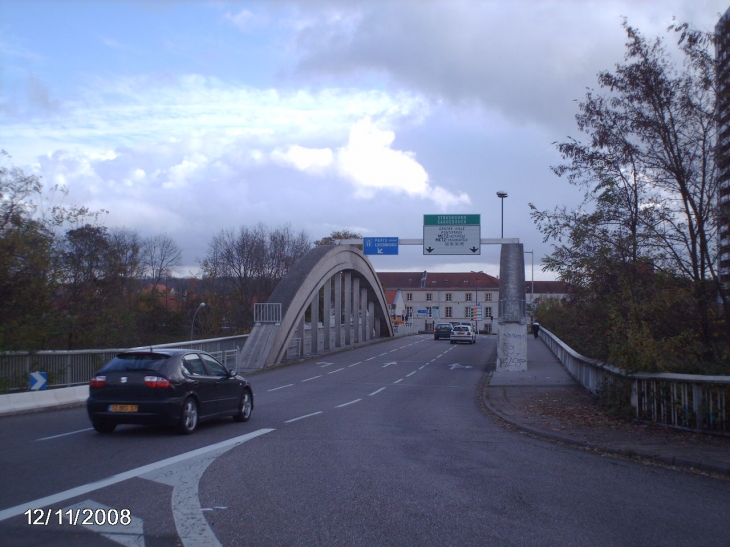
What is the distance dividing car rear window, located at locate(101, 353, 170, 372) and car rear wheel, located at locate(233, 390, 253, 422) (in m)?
2.37

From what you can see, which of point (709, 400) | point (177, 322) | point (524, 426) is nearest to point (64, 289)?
point (524, 426)

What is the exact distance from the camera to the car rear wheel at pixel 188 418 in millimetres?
11133

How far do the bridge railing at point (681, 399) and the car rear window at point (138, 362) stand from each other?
334 inches

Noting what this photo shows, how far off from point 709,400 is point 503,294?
1986cm

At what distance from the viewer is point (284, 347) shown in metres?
34.0

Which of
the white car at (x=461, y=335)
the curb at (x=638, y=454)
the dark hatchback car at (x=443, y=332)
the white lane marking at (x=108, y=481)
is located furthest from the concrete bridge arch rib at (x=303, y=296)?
the white lane marking at (x=108, y=481)

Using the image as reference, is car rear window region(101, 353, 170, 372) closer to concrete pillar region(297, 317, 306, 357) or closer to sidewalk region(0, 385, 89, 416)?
sidewalk region(0, 385, 89, 416)

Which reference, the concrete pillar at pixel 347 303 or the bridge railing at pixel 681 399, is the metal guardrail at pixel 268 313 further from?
the bridge railing at pixel 681 399

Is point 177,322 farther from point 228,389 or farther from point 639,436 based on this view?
point 639,436

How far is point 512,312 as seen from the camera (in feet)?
Answer: 98.5

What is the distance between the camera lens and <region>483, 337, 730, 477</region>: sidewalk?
925cm

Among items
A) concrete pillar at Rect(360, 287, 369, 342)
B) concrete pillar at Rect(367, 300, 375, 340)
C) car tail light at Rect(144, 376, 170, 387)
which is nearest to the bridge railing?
car tail light at Rect(144, 376, 170, 387)

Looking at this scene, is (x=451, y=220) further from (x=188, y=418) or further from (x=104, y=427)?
(x=104, y=427)

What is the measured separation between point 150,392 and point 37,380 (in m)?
6.54
